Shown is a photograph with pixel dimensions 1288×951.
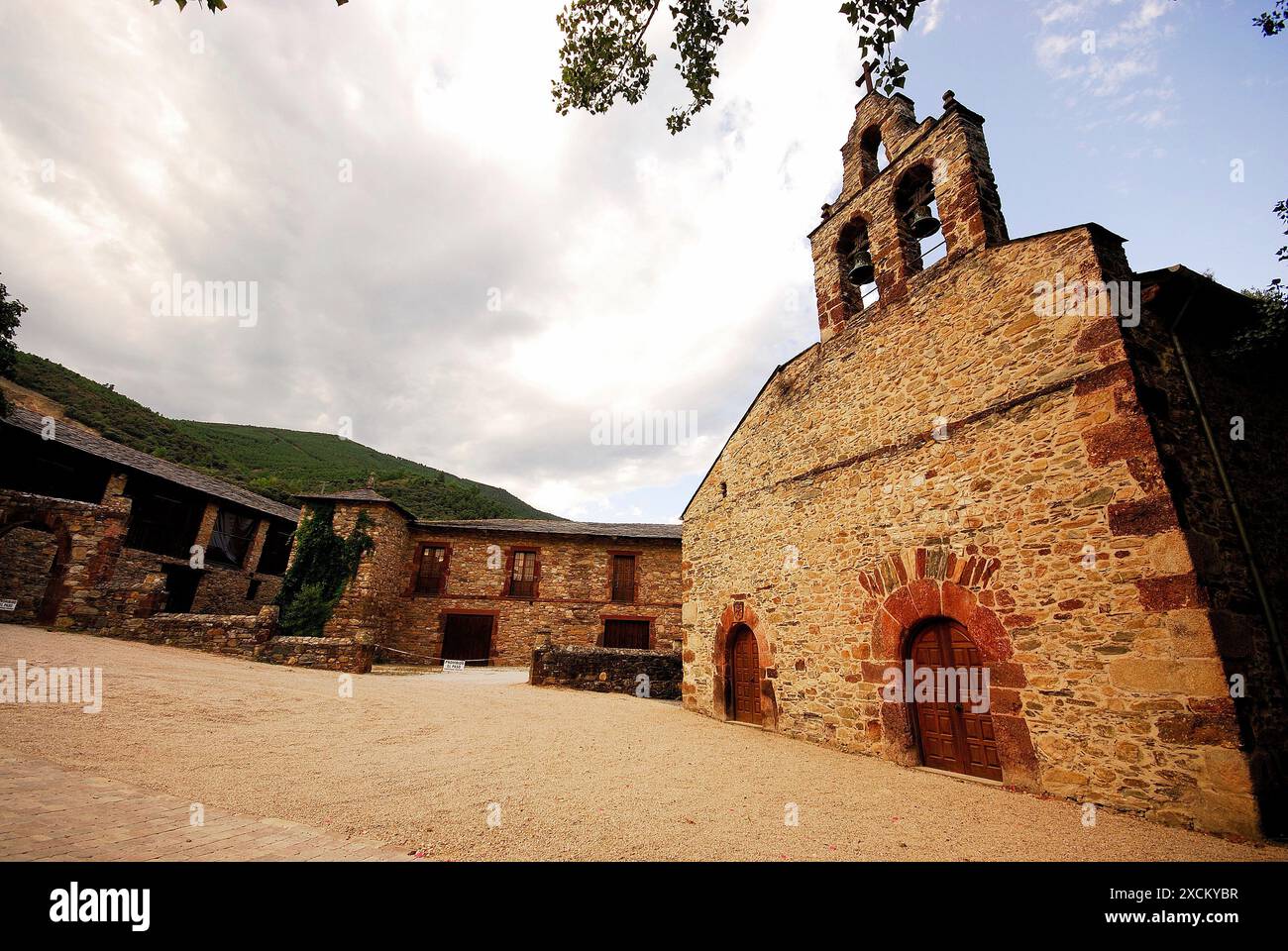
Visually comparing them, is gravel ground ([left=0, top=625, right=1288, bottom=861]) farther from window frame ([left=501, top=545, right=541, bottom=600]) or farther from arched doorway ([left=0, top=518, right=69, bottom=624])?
window frame ([left=501, top=545, right=541, bottom=600])

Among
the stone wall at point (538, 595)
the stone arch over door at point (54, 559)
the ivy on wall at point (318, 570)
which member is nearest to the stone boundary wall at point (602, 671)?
the stone wall at point (538, 595)

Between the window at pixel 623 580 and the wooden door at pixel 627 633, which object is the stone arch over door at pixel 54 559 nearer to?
the wooden door at pixel 627 633

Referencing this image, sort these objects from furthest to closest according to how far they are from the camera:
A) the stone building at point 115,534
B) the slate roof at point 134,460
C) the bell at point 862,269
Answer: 1. the slate roof at point 134,460
2. the stone building at point 115,534
3. the bell at point 862,269

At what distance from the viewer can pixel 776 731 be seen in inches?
299

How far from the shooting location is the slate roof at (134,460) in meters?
14.7

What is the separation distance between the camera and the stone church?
4004 mm

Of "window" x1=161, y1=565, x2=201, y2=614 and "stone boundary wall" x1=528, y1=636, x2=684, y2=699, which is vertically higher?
"window" x1=161, y1=565, x2=201, y2=614

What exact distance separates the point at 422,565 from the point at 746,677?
14.4 meters

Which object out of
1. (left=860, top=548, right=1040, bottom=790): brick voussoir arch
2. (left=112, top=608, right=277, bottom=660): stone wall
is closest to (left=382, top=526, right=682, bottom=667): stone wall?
(left=112, top=608, right=277, bottom=660): stone wall

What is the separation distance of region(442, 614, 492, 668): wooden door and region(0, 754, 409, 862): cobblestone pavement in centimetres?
1504

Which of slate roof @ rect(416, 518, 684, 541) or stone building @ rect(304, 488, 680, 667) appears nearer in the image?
stone building @ rect(304, 488, 680, 667)

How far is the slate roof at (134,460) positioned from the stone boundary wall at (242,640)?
324 inches

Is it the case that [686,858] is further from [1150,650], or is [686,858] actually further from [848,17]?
[848,17]
